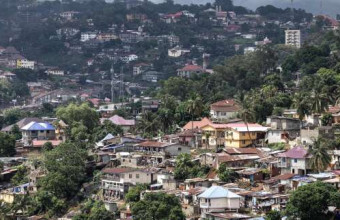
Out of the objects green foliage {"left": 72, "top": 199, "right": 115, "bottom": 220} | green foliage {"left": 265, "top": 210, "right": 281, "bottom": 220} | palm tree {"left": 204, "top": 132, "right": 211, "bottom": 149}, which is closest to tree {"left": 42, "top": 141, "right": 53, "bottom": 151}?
palm tree {"left": 204, "top": 132, "right": 211, "bottom": 149}

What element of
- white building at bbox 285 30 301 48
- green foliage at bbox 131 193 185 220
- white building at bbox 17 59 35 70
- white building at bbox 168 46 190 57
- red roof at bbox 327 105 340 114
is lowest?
white building at bbox 17 59 35 70

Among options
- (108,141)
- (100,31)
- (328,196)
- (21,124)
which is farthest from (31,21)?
(328,196)

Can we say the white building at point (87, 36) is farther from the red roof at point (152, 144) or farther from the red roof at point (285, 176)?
the red roof at point (285, 176)

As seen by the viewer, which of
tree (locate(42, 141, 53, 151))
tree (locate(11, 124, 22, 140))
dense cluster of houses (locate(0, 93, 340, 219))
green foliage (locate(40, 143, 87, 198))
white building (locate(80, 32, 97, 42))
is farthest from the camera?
white building (locate(80, 32, 97, 42))

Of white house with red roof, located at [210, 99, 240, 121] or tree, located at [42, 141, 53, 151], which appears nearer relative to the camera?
tree, located at [42, 141, 53, 151]

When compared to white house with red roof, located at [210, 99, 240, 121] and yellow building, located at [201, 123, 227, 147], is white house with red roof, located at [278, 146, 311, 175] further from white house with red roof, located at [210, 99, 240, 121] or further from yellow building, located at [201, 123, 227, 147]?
white house with red roof, located at [210, 99, 240, 121]

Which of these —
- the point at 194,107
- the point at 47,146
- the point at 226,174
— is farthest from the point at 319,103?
the point at 47,146

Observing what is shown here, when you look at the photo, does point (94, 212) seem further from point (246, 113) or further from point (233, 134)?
point (246, 113)
